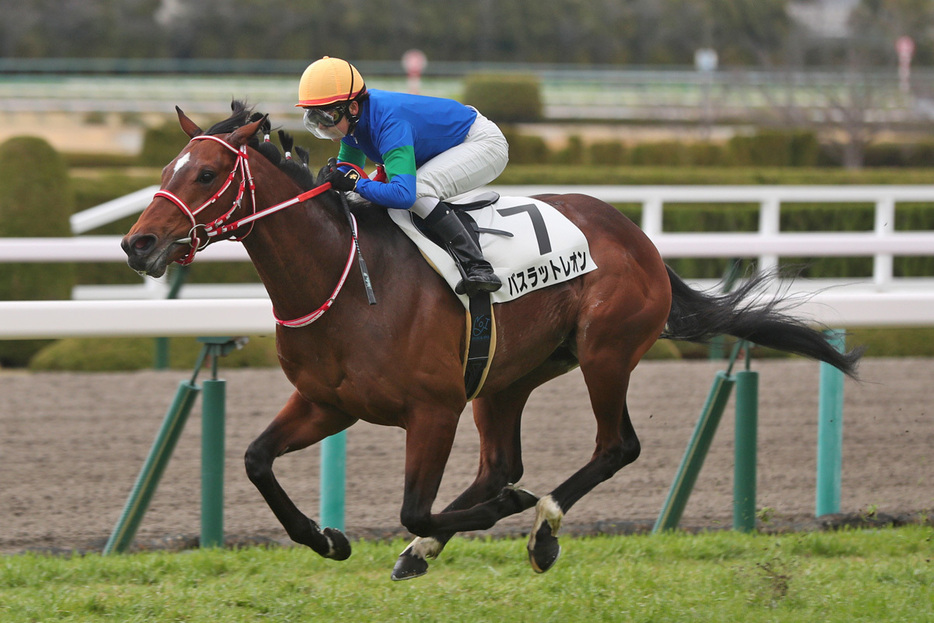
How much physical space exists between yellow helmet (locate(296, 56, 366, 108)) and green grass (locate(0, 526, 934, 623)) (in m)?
1.45

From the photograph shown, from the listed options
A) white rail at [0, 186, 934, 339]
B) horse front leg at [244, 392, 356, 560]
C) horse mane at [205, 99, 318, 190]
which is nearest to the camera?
horse mane at [205, 99, 318, 190]

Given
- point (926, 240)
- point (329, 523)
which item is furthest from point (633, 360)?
point (926, 240)

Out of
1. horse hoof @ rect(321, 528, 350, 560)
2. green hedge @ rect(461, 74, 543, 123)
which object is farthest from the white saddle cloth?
green hedge @ rect(461, 74, 543, 123)

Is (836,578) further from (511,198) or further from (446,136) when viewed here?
(446,136)

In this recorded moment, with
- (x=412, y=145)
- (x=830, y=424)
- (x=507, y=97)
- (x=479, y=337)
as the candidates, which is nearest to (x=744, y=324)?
(x=830, y=424)

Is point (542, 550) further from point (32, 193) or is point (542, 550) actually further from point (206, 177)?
point (32, 193)

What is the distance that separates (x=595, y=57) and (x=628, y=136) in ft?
59.3

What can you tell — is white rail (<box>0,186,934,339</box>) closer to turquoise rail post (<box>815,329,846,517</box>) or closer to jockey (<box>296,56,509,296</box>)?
turquoise rail post (<box>815,329,846,517</box>)

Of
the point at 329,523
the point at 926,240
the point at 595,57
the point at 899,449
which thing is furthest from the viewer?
the point at 595,57

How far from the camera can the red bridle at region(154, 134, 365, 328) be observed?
2945mm

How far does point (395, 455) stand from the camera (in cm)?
547

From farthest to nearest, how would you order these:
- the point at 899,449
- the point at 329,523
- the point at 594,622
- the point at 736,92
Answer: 1. the point at 736,92
2. the point at 899,449
3. the point at 329,523
4. the point at 594,622

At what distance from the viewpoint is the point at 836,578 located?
3691 mm

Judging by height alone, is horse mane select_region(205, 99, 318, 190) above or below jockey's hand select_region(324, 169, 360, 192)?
above
